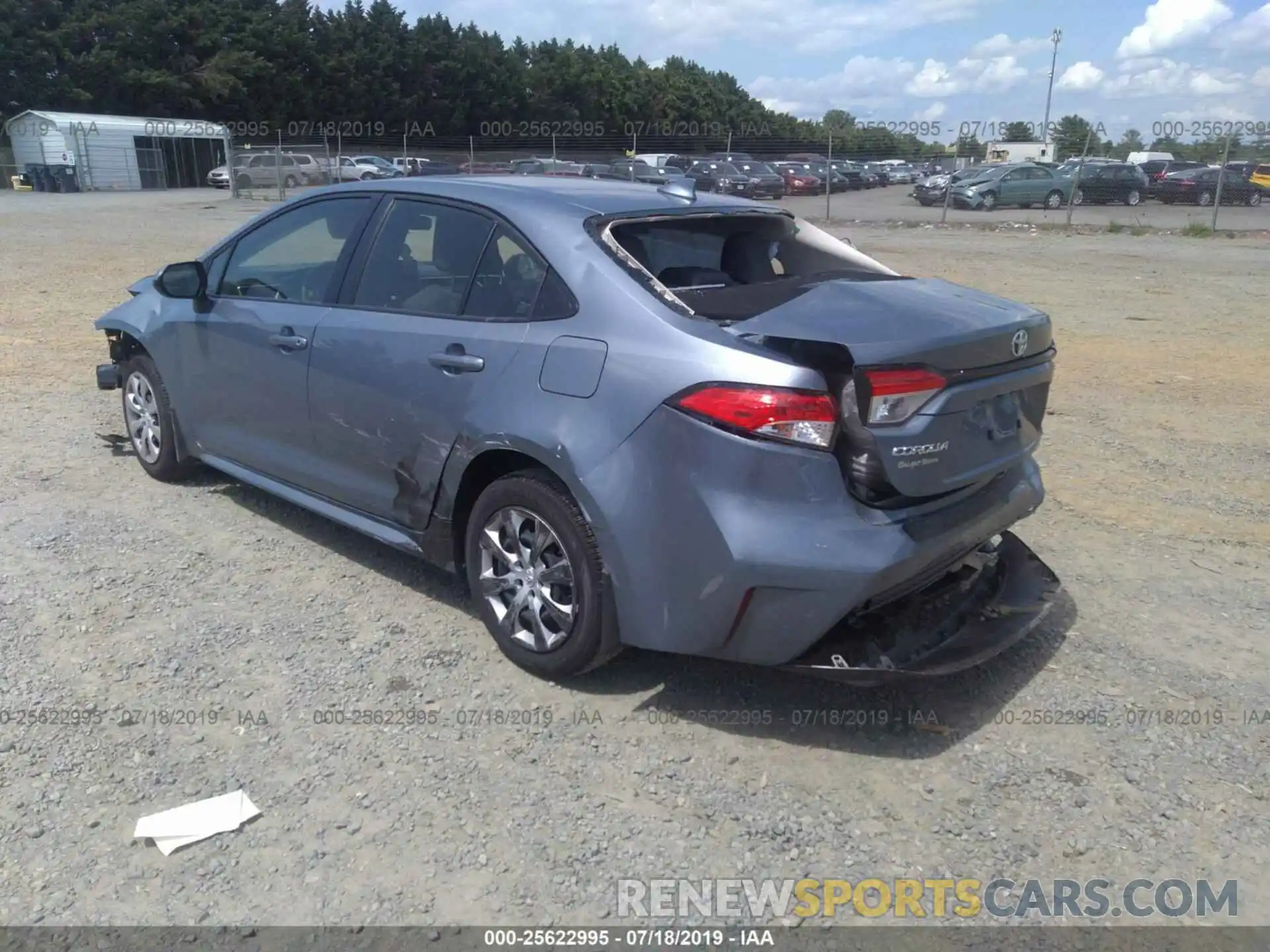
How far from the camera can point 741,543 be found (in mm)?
2994

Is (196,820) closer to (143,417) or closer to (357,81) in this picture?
(143,417)

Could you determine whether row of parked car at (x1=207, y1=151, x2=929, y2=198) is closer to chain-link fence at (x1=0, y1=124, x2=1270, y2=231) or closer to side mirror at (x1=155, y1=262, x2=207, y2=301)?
chain-link fence at (x1=0, y1=124, x2=1270, y2=231)

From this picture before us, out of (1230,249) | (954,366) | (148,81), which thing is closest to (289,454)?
(954,366)

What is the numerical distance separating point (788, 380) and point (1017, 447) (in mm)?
1069

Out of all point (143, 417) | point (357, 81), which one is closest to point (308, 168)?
point (357, 81)

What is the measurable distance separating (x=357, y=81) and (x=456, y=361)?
62120 millimetres

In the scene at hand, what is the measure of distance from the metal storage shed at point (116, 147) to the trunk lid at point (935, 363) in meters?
41.2

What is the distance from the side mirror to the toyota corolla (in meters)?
0.50

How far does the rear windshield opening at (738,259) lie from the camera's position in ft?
11.5

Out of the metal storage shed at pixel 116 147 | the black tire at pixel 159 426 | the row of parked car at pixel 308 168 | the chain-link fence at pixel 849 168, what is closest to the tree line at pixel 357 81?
the chain-link fence at pixel 849 168

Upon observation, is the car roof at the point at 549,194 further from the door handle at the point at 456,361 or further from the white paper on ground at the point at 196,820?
the white paper on ground at the point at 196,820

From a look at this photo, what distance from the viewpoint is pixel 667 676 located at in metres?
3.74

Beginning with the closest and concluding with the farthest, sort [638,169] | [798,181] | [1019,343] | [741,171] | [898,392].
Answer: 1. [898,392]
2. [1019,343]
3. [638,169]
4. [741,171]
5. [798,181]

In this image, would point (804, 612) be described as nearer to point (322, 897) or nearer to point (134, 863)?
point (322, 897)
